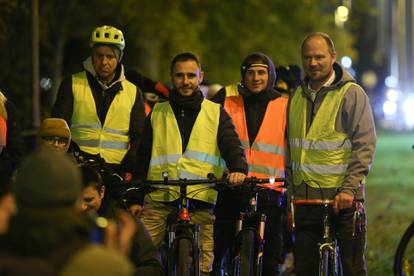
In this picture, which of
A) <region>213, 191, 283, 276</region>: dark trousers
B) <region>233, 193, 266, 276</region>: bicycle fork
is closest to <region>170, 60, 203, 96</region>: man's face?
<region>233, 193, 266, 276</region>: bicycle fork

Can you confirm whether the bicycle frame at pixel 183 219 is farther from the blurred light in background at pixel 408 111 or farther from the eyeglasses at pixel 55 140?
the blurred light in background at pixel 408 111

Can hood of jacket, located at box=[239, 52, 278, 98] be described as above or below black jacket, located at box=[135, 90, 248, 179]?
above

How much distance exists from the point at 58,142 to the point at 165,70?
28.6 meters

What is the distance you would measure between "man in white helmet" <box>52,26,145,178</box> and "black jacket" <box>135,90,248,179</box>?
0.58 m

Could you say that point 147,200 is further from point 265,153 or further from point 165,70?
point 165,70

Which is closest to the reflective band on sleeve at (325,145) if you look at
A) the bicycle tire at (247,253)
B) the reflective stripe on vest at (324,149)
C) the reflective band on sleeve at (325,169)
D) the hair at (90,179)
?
the reflective stripe on vest at (324,149)

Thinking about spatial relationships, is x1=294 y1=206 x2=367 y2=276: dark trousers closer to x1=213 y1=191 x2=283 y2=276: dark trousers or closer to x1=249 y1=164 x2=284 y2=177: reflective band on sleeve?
x1=213 y1=191 x2=283 y2=276: dark trousers

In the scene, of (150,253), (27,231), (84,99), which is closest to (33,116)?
(84,99)

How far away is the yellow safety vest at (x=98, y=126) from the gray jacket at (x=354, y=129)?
1786 mm

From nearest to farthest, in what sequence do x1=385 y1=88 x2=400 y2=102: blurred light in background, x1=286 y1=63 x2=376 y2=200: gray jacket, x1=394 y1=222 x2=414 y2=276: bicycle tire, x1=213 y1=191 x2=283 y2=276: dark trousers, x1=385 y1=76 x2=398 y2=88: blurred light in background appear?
x1=286 y1=63 x2=376 y2=200: gray jacket
x1=394 y1=222 x2=414 y2=276: bicycle tire
x1=213 y1=191 x2=283 y2=276: dark trousers
x1=385 y1=88 x2=400 y2=102: blurred light in background
x1=385 y1=76 x2=398 y2=88: blurred light in background

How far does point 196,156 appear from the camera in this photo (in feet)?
27.6

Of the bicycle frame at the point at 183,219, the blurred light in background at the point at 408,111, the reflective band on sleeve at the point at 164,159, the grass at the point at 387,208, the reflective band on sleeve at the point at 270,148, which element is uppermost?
the blurred light in background at the point at 408,111

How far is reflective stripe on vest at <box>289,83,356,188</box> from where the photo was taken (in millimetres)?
8008

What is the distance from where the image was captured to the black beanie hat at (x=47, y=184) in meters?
4.27
